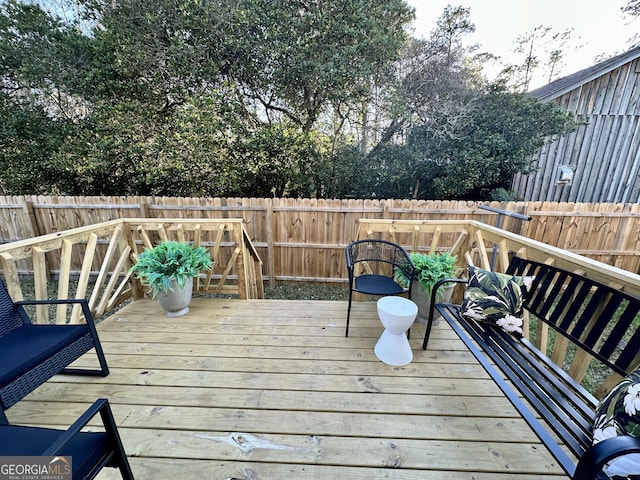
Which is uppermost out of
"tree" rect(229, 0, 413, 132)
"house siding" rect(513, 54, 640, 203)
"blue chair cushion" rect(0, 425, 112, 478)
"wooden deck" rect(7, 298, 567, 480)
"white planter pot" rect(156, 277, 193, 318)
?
"tree" rect(229, 0, 413, 132)

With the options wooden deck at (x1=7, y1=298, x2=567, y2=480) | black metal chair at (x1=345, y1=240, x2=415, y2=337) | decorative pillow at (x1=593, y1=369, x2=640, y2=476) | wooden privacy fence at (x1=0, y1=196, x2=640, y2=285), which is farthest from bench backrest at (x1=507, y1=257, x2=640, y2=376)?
wooden privacy fence at (x1=0, y1=196, x2=640, y2=285)

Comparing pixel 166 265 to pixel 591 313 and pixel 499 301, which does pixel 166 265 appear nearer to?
pixel 499 301

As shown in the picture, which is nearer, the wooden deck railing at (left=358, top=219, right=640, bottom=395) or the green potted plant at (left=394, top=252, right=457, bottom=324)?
the wooden deck railing at (left=358, top=219, right=640, bottom=395)

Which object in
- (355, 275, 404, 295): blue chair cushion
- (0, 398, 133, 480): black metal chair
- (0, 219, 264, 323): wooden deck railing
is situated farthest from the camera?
(355, 275, 404, 295): blue chair cushion

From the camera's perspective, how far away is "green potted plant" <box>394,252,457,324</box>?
87.0 inches

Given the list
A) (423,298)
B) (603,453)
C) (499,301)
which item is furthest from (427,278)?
(603,453)

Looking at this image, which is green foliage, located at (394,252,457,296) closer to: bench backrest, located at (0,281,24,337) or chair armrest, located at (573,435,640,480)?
chair armrest, located at (573,435,640,480)

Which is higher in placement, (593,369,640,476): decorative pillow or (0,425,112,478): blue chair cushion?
(593,369,640,476): decorative pillow

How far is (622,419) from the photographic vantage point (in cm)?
85

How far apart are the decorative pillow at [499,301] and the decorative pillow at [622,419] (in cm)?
68

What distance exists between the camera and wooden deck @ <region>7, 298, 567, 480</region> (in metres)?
1.20

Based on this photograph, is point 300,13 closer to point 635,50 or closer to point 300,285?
point 300,285

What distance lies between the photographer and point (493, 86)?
5.46 meters

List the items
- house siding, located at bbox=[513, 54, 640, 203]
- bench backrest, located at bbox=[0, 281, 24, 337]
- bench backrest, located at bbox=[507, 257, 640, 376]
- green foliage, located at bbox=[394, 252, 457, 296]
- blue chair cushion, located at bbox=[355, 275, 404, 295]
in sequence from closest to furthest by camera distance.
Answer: bench backrest, located at bbox=[507, 257, 640, 376] → bench backrest, located at bbox=[0, 281, 24, 337] → blue chair cushion, located at bbox=[355, 275, 404, 295] → green foliage, located at bbox=[394, 252, 457, 296] → house siding, located at bbox=[513, 54, 640, 203]
